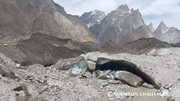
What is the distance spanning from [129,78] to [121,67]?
1180mm

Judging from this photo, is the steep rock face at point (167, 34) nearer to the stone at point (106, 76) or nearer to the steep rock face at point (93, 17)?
the steep rock face at point (93, 17)

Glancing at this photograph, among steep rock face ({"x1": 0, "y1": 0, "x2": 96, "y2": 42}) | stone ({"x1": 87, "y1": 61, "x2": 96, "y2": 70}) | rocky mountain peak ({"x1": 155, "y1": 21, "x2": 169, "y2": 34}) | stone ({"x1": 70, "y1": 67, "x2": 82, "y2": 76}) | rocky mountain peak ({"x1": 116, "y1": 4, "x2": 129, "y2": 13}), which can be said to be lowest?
stone ({"x1": 70, "y1": 67, "x2": 82, "y2": 76})

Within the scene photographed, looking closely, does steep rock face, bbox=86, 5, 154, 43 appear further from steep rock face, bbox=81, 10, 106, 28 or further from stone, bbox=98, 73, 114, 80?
stone, bbox=98, 73, 114, 80

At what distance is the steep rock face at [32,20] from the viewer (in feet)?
76.5

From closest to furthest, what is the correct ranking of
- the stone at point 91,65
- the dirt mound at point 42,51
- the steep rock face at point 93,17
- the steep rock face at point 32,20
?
the stone at point 91,65, the dirt mound at point 42,51, the steep rock face at point 32,20, the steep rock face at point 93,17

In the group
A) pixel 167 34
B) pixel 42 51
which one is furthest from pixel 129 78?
pixel 167 34

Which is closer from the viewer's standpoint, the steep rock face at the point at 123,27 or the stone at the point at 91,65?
the stone at the point at 91,65

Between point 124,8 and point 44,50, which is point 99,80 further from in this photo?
point 124,8

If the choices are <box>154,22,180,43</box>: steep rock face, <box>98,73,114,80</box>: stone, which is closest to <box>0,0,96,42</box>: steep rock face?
<box>98,73,114,80</box>: stone

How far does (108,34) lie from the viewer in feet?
180

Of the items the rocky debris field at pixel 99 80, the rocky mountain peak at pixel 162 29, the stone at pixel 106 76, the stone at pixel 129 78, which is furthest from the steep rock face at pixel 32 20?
the rocky mountain peak at pixel 162 29

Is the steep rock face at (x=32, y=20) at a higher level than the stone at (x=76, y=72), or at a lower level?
higher

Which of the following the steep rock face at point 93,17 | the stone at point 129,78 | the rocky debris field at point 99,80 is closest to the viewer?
the rocky debris field at point 99,80

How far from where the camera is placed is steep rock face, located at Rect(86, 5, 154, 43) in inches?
1880
